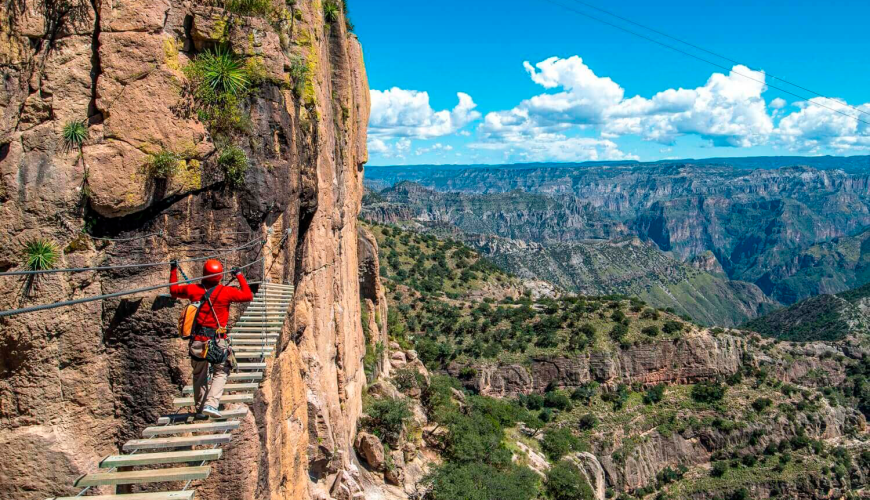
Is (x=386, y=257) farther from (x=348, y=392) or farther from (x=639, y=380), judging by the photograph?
(x=348, y=392)

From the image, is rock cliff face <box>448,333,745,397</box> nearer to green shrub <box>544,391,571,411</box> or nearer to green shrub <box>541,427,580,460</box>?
green shrub <box>544,391,571,411</box>

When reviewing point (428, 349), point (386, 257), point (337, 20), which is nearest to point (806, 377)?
point (428, 349)

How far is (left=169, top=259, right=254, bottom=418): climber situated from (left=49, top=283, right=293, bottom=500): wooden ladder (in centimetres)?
21

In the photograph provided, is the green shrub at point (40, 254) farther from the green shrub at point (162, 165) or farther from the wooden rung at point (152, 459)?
the wooden rung at point (152, 459)

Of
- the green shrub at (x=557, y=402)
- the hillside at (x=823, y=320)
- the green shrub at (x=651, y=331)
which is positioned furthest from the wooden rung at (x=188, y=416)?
the hillside at (x=823, y=320)

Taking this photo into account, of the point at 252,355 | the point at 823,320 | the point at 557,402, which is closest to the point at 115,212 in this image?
the point at 252,355

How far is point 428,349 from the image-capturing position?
53844 mm

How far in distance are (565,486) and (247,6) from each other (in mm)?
32945

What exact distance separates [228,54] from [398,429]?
64.5ft

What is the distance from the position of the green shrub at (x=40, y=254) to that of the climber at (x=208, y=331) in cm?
203

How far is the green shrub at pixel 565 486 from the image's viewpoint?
3391cm

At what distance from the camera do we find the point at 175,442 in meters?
6.65

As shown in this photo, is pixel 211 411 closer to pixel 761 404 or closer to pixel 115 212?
pixel 115 212

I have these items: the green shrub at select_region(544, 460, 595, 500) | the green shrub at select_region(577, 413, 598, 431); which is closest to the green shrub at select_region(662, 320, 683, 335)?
the green shrub at select_region(577, 413, 598, 431)
